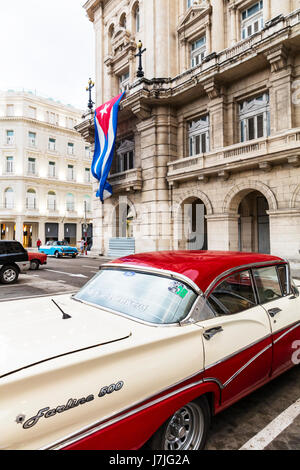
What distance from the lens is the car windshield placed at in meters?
2.42

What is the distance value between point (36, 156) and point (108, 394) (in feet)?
141

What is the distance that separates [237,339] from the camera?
254 centimetres

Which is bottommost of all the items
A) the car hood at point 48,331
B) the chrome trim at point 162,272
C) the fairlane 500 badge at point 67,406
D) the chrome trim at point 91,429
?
the chrome trim at point 91,429

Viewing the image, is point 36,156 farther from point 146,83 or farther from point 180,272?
point 180,272

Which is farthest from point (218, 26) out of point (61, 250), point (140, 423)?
point (140, 423)

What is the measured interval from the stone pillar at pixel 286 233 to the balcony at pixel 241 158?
2331mm

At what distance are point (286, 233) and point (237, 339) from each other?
38.6 feet

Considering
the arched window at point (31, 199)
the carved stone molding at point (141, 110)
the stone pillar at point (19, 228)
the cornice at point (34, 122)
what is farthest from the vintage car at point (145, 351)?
the cornice at point (34, 122)

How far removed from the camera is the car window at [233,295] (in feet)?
8.69

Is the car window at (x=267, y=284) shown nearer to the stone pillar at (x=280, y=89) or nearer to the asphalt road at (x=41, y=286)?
the asphalt road at (x=41, y=286)

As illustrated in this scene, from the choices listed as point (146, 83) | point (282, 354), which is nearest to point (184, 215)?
point (146, 83)

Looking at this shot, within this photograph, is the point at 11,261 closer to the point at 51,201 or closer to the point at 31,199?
the point at 31,199

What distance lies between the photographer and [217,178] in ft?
51.0

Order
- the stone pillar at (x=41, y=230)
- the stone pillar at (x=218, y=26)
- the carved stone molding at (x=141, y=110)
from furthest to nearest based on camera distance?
1. the stone pillar at (x=41, y=230)
2. the carved stone molding at (x=141, y=110)
3. the stone pillar at (x=218, y=26)
